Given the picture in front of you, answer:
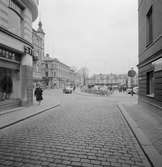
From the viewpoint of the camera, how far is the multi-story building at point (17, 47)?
888 cm

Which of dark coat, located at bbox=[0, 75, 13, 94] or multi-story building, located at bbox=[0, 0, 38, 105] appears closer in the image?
multi-story building, located at bbox=[0, 0, 38, 105]

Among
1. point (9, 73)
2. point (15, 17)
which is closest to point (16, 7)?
point (15, 17)

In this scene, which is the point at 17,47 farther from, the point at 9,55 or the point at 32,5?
the point at 32,5

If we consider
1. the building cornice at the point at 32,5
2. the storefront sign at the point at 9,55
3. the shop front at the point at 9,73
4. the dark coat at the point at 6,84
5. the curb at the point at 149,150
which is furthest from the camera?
the building cornice at the point at 32,5

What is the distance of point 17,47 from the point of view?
9.72 m

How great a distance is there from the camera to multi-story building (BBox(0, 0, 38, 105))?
888cm

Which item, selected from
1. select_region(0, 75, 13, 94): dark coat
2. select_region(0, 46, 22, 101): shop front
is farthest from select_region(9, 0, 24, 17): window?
select_region(0, 75, 13, 94): dark coat

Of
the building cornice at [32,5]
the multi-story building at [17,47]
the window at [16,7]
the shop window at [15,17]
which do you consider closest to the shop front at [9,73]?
the multi-story building at [17,47]

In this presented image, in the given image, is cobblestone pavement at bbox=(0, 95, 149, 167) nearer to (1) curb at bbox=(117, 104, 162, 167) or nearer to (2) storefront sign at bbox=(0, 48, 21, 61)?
(1) curb at bbox=(117, 104, 162, 167)

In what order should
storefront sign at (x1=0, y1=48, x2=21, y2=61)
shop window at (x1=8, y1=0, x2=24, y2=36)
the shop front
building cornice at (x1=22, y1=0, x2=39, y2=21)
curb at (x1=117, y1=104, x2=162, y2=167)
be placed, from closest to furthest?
curb at (x1=117, y1=104, x2=162, y2=167) < storefront sign at (x1=0, y1=48, x2=21, y2=61) < the shop front < shop window at (x1=8, y1=0, x2=24, y2=36) < building cornice at (x1=22, y1=0, x2=39, y2=21)

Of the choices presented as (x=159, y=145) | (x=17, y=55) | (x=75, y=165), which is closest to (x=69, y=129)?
(x=75, y=165)

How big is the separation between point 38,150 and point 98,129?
273 cm

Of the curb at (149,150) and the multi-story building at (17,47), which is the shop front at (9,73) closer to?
the multi-story building at (17,47)

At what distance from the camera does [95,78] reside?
366ft
